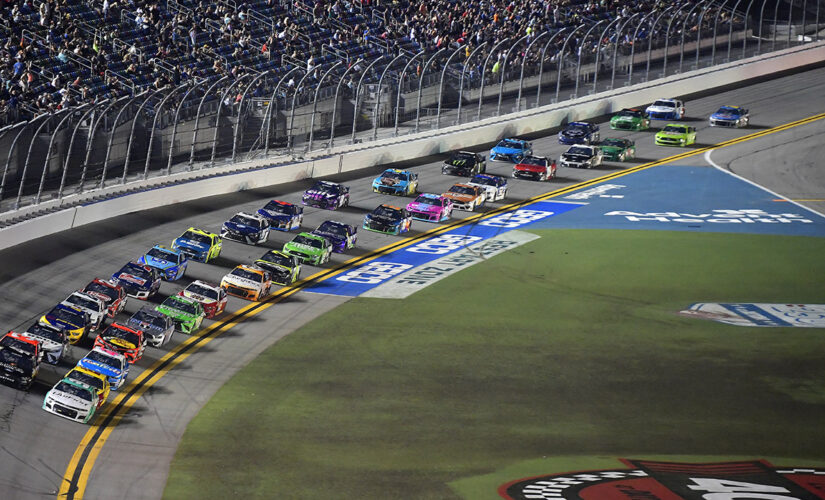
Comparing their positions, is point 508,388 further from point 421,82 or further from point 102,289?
point 421,82

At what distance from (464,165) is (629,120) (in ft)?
47.0

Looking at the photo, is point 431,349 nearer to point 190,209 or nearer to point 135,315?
point 135,315

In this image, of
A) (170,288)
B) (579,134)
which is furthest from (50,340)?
(579,134)

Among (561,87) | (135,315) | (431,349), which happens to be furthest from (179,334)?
(561,87)

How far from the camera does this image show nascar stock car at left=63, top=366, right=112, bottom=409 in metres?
31.6

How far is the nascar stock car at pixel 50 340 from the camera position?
33719 millimetres

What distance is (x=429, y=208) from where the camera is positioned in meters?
50.9

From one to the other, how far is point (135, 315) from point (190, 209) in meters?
14.1

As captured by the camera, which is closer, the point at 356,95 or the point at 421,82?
the point at 356,95

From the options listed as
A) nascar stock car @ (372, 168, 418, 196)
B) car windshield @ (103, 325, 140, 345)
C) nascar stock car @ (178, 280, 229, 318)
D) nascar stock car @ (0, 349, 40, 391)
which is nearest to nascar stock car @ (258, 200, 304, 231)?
nascar stock car @ (372, 168, 418, 196)

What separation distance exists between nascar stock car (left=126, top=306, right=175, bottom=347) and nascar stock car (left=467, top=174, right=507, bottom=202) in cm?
2106

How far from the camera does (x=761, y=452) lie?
3114 centimetres

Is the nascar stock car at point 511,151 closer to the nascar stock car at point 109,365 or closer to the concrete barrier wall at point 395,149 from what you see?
the concrete barrier wall at point 395,149

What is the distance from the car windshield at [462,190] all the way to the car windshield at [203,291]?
17051mm
